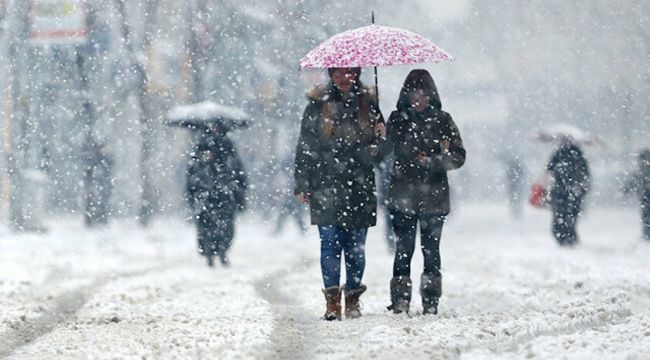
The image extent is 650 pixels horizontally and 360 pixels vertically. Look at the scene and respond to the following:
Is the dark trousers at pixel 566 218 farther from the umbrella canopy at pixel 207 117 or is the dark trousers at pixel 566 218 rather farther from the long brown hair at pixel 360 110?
the long brown hair at pixel 360 110

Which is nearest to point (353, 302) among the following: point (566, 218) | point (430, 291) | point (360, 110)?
point (430, 291)

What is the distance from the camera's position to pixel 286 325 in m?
7.98

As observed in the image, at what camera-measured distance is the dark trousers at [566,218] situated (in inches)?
673

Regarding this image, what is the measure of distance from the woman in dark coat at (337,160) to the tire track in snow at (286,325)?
0.35 metres

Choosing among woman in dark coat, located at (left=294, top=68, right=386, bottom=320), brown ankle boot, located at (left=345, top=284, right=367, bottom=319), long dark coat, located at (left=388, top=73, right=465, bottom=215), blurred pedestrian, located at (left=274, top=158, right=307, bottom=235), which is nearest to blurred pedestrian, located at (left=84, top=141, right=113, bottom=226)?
blurred pedestrian, located at (left=274, top=158, right=307, bottom=235)

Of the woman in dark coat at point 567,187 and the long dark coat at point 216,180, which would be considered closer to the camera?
the long dark coat at point 216,180

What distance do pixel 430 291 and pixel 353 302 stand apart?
529 millimetres

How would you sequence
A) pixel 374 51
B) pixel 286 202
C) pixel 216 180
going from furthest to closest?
pixel 286 202
pixel 216 180
pixel 374 51

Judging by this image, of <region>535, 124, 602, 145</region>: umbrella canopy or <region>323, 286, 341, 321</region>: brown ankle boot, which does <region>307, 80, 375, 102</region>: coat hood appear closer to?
<region>323, 286, 341, 321</region>: brown ankle boot

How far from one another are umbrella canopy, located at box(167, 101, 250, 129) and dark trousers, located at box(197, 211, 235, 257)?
1045mm

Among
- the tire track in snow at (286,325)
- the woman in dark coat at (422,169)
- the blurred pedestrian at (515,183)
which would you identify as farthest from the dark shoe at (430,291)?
the blurred pedestrian at (515,183)

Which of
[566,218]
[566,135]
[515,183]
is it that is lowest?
[566,218]

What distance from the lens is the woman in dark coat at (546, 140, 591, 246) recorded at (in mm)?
16719

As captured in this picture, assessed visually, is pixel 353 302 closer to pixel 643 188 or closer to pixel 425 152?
pixel 425 152
